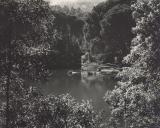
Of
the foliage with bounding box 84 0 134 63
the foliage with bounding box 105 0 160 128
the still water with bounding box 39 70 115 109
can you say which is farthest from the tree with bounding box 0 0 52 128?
the foliage with bounding box 84 0 134 63

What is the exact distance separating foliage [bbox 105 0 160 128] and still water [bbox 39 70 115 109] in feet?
107

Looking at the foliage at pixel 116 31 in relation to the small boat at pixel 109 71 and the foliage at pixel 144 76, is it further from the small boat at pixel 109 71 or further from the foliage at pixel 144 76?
the foliage at pixel 144 76

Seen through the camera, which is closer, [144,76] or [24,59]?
[24,59]

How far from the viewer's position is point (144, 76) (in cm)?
2230

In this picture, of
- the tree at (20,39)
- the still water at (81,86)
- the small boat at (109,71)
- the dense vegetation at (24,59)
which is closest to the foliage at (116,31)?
the small boat at (109,71)

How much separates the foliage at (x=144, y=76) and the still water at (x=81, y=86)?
107 ft

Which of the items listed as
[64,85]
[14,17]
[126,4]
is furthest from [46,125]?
[126,4]

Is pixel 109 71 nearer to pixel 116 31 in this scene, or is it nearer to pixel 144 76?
pixel 116 31

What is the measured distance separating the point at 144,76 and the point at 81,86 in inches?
2345

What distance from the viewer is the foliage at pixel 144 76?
2131cm

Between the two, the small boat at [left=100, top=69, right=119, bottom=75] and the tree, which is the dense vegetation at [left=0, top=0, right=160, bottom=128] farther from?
the small boat at [left=100, top=69, right=119, bottom=75]

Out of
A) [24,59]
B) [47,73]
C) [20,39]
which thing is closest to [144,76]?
[47,73]

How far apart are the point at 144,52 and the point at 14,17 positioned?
21.9 feet

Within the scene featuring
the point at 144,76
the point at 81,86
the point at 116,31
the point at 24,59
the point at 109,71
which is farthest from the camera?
the point at 116,31
